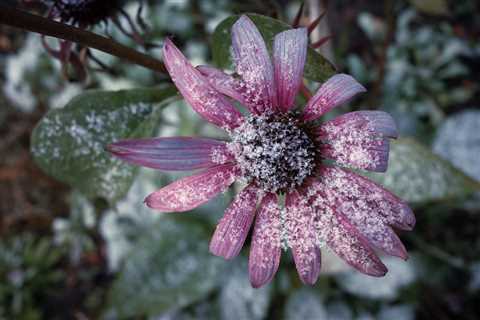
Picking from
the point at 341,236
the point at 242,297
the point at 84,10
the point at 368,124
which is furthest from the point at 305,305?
the point at 84,10

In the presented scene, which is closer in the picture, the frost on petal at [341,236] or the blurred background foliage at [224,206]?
the frost on petal at [341,236]

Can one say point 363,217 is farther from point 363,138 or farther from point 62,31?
point 62,31

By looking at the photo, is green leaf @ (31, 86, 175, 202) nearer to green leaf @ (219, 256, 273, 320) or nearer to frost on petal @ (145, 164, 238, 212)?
frost on petal @ (145, 164, 238, 212)

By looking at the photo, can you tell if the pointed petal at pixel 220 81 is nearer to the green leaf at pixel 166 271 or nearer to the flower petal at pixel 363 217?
the flower petal at pixel 363 217

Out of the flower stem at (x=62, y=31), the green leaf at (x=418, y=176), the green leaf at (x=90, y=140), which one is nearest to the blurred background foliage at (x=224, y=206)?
the green leaf at (x=418, y=176)

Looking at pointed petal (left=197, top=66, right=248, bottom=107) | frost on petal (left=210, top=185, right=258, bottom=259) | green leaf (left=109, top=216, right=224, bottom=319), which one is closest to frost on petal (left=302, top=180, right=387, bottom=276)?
frost on petal (left=210, top=185, right=258, bottom=259)
